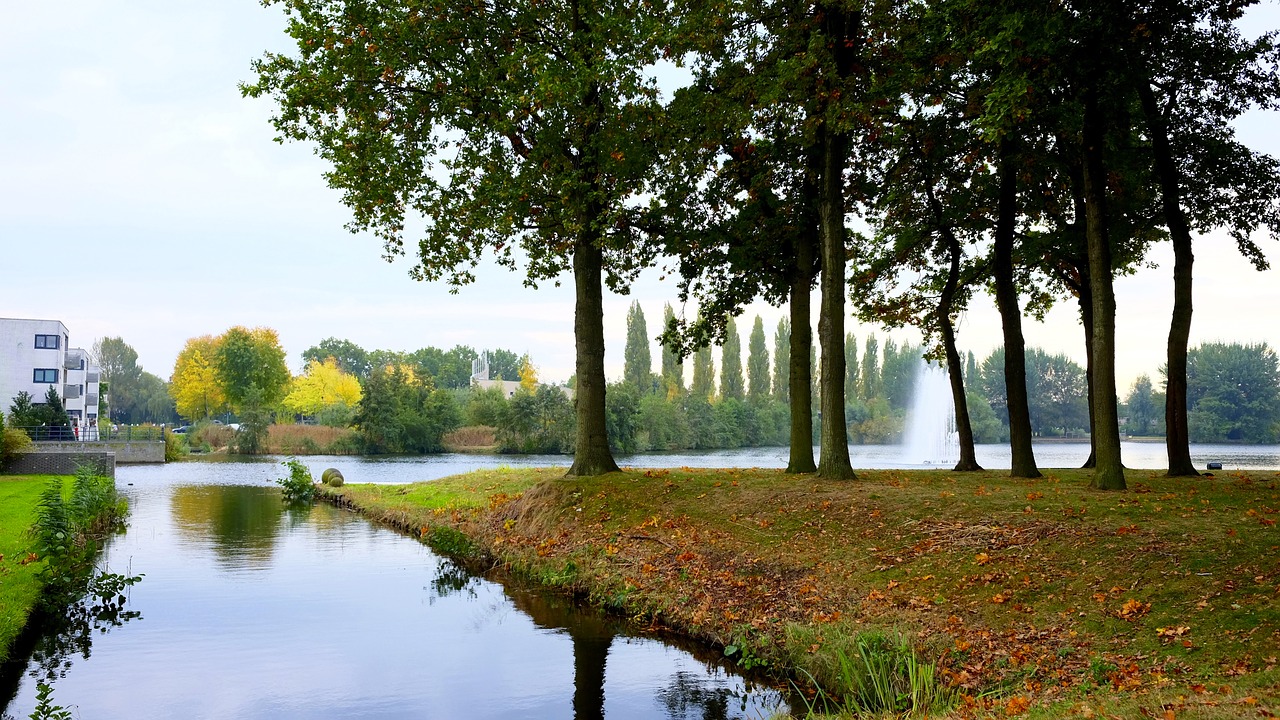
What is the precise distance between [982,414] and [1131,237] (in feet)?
238

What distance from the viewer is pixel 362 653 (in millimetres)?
10914

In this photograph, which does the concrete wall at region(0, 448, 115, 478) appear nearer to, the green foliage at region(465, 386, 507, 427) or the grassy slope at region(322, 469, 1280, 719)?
the grassy slope at region(322, 469, 1280, 719)

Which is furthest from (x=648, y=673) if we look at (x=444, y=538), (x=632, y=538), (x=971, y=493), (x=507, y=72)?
(x=507, y=72)

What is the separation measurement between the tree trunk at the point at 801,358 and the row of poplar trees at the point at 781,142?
0.21ft

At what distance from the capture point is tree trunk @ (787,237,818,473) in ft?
64.8

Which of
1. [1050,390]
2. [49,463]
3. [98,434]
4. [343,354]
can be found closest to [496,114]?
[49,463]

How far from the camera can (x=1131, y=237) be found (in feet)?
76.6

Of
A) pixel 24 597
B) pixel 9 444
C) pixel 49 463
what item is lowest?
pixel 24 597

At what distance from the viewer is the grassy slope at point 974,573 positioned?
7945 mm

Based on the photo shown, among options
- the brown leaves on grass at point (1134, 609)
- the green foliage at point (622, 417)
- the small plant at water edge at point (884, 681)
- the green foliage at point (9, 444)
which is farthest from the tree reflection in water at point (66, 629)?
the green foliage at point (622, 417)

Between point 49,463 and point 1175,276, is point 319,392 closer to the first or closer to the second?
point 49,463

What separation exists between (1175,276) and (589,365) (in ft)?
41.3

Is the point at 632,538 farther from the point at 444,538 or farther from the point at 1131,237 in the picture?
the point at 1131,237

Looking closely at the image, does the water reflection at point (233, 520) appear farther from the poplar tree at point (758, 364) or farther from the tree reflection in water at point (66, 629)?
the poplar tree at point (758, 364)
